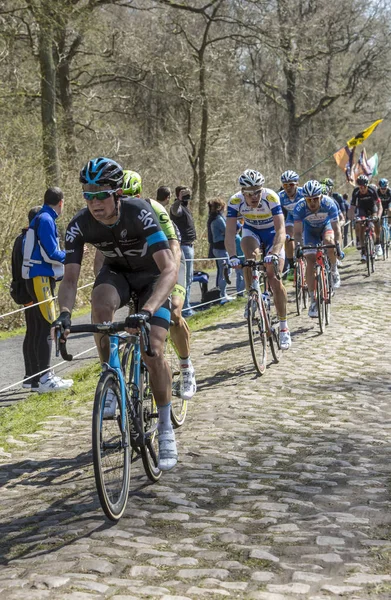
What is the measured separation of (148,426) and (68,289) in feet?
3.75

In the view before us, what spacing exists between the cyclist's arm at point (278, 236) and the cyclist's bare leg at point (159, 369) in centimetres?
458

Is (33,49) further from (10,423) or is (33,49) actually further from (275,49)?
(10,423)

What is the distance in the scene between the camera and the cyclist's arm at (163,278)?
5.82m

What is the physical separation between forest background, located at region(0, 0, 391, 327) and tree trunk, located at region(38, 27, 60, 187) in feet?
0.11

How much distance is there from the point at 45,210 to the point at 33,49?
1612 centimetres

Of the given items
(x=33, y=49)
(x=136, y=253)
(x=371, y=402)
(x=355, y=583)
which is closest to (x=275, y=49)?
(x=33, y=49)

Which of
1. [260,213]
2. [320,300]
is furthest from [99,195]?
[320,300]

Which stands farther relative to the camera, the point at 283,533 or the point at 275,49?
the point at 275,49

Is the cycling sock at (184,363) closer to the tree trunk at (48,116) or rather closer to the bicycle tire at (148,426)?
the bicycle tire at (148,426)

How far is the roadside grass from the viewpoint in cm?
856

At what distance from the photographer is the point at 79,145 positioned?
3009cm

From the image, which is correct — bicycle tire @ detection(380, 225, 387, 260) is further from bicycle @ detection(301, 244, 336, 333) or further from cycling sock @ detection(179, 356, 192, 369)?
cycling sock @ detection(179, 356, 192, 369)

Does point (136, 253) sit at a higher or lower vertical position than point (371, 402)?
higher

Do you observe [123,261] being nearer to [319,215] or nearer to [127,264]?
[127,264]
